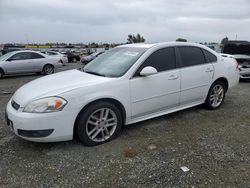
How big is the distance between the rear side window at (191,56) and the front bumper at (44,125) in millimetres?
2438

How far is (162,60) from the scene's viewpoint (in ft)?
14.4

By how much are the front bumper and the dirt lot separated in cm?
29

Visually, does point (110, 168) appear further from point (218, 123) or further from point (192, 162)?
point (218, 123)

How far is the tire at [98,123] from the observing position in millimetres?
3512

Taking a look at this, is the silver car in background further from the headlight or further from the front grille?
the headlight

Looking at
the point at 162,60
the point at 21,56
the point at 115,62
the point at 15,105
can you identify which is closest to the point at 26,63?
the point at 21,56

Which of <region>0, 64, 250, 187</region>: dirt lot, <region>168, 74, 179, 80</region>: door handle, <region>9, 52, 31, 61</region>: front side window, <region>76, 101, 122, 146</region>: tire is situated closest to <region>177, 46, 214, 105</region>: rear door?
<region>168, 74, 179, 80</region>: door handle

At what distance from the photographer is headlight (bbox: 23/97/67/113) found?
330 centimetres

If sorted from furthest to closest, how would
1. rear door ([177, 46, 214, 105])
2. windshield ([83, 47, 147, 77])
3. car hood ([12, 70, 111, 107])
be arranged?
rear door ([177, 46, 214, 105]), windshield ([83, 47, 147, 77]), car hood ([12, 70, 111, 107])

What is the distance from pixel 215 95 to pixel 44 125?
3.68 metres

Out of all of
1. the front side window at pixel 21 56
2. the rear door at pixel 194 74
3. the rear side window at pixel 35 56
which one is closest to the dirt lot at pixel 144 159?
the rear door at pixel 194 74

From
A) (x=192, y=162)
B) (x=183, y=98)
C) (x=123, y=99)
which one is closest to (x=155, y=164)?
(x=192, y=162)

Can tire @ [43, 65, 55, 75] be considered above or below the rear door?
below

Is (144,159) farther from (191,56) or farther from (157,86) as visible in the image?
(191,56)
